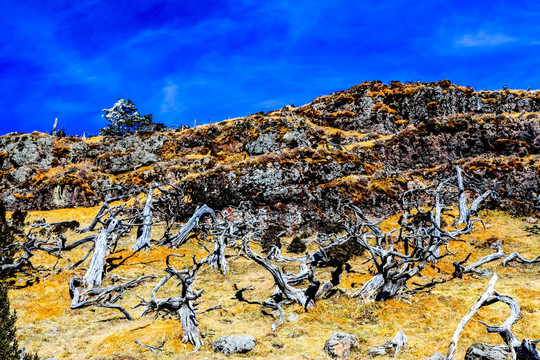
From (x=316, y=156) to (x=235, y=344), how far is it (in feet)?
94.0

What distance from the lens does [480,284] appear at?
1498 cm

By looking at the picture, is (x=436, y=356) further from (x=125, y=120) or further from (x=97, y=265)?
(x=125, y=120)

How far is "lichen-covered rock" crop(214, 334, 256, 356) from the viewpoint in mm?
9898

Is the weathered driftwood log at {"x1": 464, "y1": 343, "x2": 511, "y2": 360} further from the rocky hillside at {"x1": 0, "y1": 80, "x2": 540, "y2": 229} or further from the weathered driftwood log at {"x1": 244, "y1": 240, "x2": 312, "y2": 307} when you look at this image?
the rocky hillside at {"x1": 0, "y1": 80, "x2": 540, "y2": 229}

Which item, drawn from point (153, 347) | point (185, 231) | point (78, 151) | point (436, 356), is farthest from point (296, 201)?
point (78, 151)

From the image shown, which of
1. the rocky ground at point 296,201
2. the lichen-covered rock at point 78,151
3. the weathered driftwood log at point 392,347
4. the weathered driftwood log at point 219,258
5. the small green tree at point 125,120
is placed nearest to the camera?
the weathered driftwood log at point 392,347

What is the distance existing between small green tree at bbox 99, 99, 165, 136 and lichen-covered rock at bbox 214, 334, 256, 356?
2788 inches

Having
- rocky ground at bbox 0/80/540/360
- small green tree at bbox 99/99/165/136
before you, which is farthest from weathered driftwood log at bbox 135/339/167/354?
→ small green tree at bbox 99/99/165/136

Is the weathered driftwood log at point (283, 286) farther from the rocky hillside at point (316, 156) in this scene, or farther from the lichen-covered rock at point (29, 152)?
the lichen-covered rock at point (29, 152)

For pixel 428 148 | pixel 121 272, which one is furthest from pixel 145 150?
pixel 428 148

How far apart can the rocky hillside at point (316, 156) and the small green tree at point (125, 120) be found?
5.70 meters

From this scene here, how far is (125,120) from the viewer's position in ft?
252

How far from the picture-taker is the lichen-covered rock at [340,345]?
9.38 meters

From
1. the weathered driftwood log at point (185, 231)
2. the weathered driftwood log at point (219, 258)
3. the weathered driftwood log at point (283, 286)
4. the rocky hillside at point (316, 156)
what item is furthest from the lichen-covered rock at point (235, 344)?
the rocky hillside at point (316, 156)
